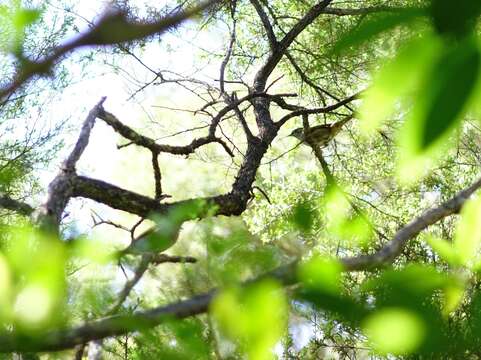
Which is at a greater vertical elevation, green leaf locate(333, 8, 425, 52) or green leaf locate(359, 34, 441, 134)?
green leaf locate(333, 8, 425, 52)

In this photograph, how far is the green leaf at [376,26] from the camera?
210 mm

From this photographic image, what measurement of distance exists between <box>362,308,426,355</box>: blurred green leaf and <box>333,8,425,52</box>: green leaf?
101mm

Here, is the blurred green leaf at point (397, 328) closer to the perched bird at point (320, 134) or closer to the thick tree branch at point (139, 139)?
the thick tree branch at point (139, 139)

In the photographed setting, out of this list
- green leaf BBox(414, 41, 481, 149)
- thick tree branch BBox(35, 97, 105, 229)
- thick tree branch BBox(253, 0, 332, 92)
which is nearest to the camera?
green leaf BBox(414, 41, 481, 149)

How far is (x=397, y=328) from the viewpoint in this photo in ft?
0.76

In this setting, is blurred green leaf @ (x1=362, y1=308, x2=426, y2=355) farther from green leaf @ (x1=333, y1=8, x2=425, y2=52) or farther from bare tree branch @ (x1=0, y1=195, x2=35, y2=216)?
bare tree branch @ (x1=0, y1=195, x2=35, y2=216)

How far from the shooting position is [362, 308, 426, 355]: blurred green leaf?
23 cm

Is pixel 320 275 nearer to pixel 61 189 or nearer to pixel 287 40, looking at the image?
pixel 61 189

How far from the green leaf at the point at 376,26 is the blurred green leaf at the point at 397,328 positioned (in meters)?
Result: 0.10

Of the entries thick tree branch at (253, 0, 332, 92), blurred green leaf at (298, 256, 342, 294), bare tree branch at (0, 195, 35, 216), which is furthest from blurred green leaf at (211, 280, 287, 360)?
thick tree branch at (253, 0, 332, 92)

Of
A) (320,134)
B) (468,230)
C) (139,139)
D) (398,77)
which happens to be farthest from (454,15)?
(320,134)

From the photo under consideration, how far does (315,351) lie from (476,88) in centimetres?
344

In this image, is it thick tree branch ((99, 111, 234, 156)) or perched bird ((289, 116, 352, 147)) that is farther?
perched bird ((289, 116, 352, 147))

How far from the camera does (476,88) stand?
17cm
